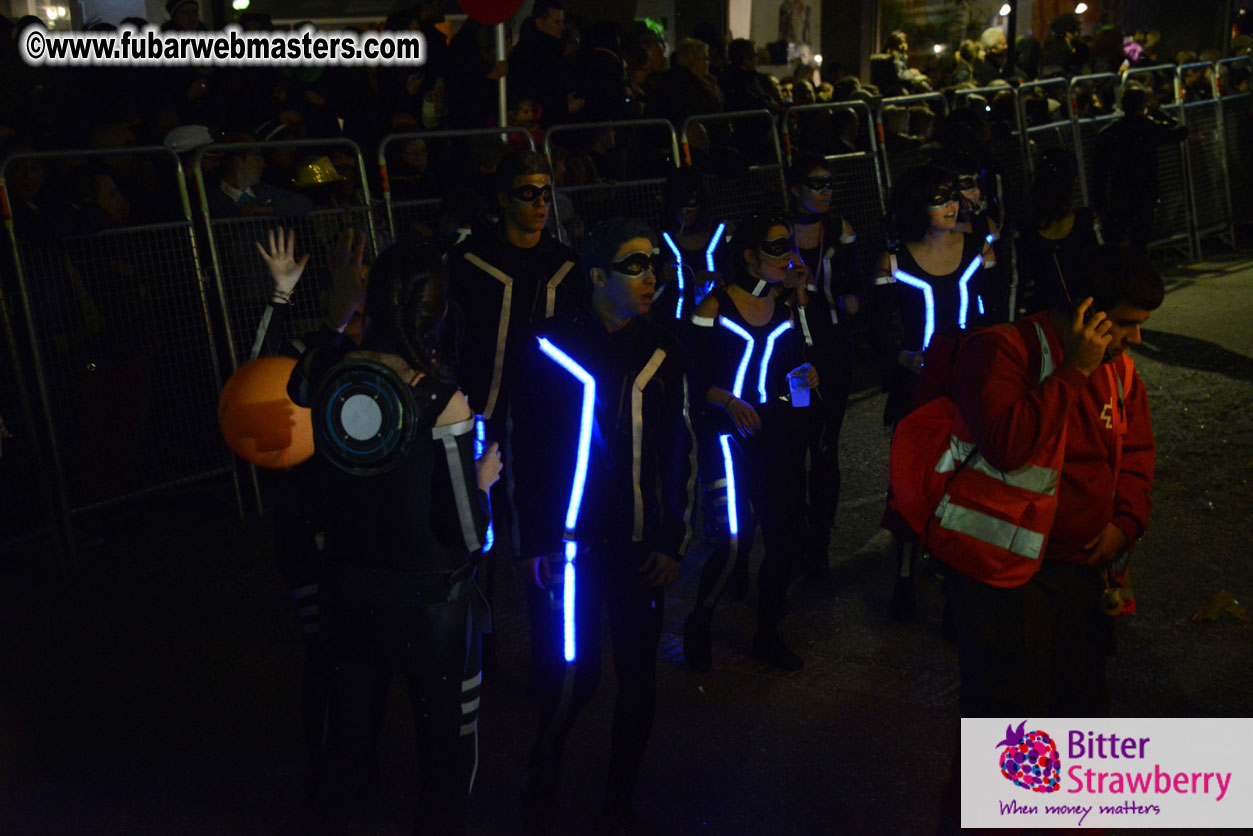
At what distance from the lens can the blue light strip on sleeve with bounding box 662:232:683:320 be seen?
7.39 metres

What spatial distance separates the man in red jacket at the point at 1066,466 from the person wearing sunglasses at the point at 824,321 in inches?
94.2

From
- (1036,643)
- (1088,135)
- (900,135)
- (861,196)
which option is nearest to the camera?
(1036,643)

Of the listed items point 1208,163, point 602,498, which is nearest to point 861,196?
point 1208,163

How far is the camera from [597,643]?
162 inches

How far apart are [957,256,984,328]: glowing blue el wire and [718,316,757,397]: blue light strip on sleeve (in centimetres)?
116

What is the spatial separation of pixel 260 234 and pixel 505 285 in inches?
125

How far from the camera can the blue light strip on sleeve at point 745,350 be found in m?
5.49

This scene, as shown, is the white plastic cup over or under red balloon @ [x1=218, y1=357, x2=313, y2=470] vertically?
under

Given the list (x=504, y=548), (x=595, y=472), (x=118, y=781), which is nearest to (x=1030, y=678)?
(x=595, y=472)

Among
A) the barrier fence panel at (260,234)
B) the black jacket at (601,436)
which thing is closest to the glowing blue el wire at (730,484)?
the black jacket at (601,436)

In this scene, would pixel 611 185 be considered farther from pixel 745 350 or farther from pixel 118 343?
pixel 745 350

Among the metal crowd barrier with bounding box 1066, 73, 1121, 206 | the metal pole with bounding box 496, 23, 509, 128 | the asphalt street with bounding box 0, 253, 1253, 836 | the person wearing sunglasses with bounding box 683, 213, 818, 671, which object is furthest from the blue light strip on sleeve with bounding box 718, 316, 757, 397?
the metal crowd barrier with bounding box 1066, 73, 1121, 206

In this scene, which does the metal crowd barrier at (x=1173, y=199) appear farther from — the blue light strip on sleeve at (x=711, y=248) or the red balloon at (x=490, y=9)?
the red balloon at (x=490, y=9)

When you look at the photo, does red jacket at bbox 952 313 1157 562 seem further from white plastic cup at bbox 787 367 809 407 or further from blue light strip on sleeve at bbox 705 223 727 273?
blue light strip on sleeve at bbox 705 223 727 273
